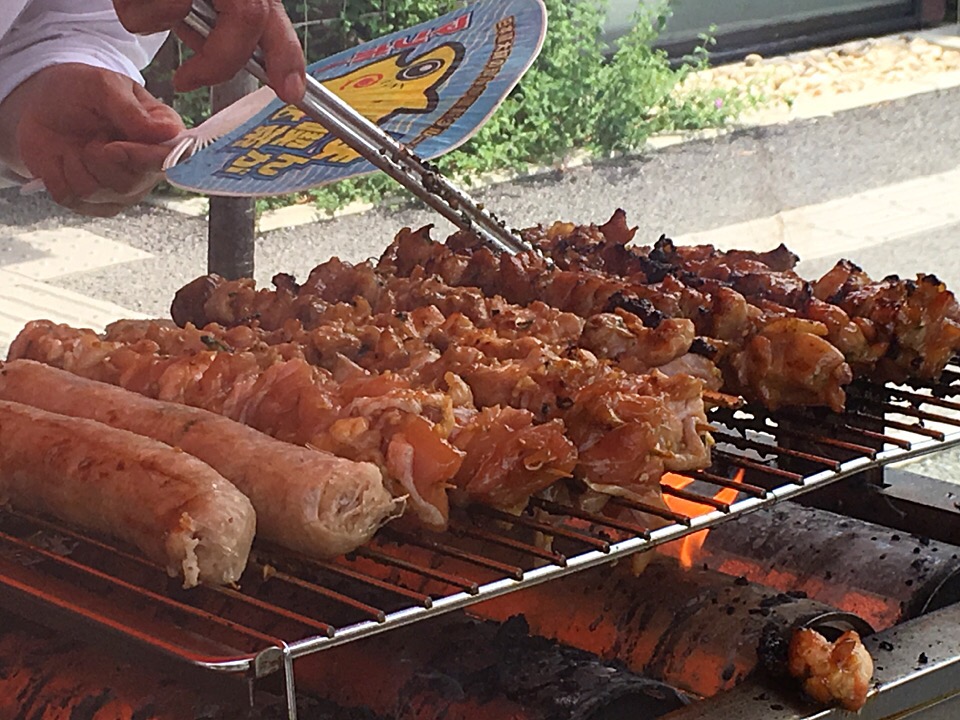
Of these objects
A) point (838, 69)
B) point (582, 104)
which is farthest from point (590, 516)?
point (838, 69)

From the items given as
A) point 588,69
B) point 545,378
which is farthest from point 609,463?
point 588,69

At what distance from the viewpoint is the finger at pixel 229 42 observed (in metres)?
A: 2.46

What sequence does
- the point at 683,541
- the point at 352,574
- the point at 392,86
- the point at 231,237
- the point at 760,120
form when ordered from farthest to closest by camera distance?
1. the point at 760,120
2. the point at 231,237
3. the point at 392,86
4. the point at 683,541
5. the point at 352,574

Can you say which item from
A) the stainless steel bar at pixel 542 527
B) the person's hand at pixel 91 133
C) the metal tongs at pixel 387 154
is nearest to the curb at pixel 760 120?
the person's hand at pixel 91 133

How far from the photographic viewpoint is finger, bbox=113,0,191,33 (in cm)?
237

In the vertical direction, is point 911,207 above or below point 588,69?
below

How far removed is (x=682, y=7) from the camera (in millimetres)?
7152

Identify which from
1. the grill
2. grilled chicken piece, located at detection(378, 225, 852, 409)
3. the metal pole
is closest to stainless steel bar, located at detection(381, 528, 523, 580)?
the grill

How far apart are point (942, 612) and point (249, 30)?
61.1 inches

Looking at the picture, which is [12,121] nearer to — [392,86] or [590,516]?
[392,86]

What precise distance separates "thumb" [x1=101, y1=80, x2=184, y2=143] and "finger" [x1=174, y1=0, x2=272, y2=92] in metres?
0.73

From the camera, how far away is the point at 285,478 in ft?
5.91

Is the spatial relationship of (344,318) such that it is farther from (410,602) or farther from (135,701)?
(135,701)

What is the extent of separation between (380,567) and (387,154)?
866 millimetres
